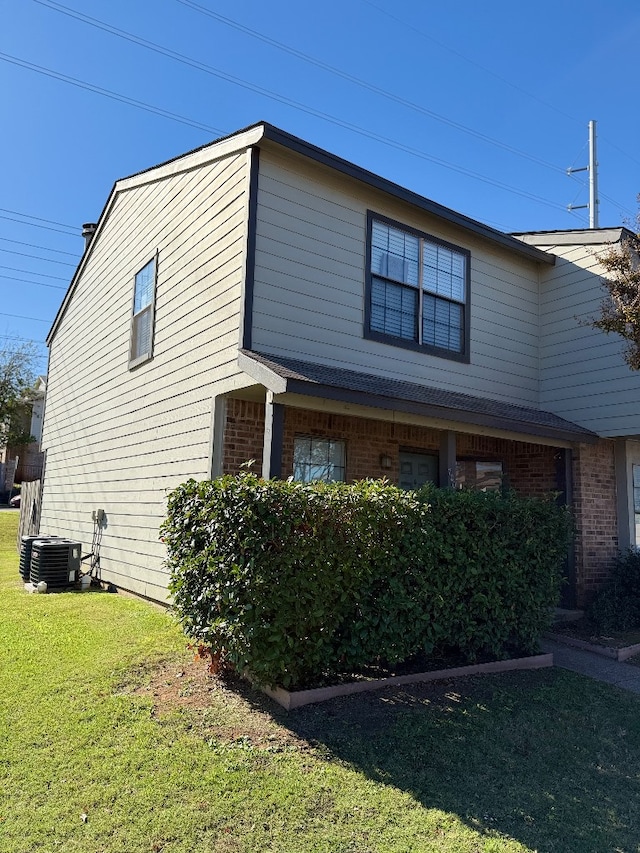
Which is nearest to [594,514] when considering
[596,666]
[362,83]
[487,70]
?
[596,666]

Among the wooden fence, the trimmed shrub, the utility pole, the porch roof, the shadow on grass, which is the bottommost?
the shadow on grass

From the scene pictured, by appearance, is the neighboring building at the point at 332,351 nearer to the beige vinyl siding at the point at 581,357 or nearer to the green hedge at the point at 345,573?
the beige vinyl siding at the point at 581,357

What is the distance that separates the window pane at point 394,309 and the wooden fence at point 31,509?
10422mm

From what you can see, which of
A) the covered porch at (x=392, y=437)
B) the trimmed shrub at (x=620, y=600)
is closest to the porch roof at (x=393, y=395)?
the covered porch at (x=392, y=437)

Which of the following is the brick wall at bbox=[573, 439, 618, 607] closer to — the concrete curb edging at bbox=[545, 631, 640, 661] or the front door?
the concrete curb edging at bbox=[545, 631, 640, 661]

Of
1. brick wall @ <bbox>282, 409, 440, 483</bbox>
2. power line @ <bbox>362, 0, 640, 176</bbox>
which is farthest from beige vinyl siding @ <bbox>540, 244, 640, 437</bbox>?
power line @ <bbox>362, 0, 640, 176</bbox>

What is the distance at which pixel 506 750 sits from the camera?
14.3ft

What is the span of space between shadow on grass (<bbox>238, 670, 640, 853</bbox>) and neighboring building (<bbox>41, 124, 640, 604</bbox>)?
2.41 m

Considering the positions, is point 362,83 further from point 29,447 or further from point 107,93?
point 29,447

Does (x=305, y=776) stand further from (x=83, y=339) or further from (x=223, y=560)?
(x=83, y=339)

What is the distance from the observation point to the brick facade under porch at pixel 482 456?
7.42 meters

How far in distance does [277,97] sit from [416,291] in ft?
35.1

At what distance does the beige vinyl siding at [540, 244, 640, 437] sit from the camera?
9.31 m

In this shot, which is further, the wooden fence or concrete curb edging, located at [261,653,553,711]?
the wooden fence
